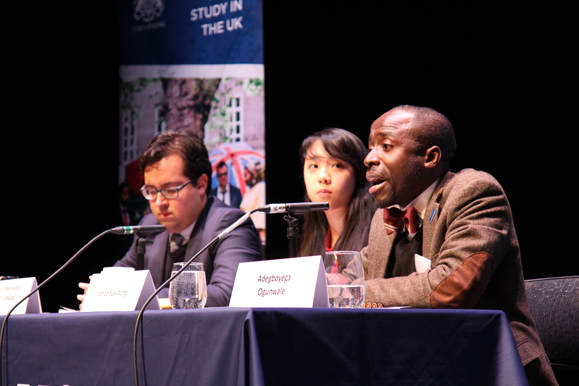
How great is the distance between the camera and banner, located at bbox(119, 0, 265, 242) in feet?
13.6

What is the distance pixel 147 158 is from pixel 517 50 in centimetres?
205

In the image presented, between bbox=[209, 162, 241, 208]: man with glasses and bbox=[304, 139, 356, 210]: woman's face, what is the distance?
46.4 inches

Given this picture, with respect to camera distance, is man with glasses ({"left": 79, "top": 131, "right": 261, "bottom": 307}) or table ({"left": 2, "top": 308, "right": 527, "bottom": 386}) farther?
man with glasses ({"left": 79, "top": 131, "right": 261, "bottom": 307})

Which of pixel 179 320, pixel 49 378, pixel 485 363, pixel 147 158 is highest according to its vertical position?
pixel 147 158

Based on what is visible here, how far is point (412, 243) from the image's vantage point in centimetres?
217

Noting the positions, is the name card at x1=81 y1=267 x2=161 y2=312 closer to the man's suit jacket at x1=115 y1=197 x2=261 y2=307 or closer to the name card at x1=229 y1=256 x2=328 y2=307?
the name card at x1=229 y1=256 x2=328 y2=307

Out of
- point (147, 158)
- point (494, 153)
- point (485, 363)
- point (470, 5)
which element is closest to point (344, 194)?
point (494, 153)

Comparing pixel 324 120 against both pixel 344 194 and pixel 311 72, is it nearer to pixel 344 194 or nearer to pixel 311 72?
pixel 311 72

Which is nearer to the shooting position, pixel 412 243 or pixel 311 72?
pixel 412 243

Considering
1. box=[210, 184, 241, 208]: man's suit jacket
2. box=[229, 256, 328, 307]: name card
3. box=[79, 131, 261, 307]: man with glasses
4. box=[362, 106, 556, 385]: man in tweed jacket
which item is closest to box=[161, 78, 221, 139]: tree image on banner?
box=[210, 184, 241, 208]: man's suit jacket

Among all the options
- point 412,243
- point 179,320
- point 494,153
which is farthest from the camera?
point 494,153

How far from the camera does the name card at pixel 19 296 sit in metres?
1.87

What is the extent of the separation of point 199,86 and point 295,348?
343cm

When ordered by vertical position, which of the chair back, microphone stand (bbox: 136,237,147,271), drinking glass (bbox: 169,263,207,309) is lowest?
the chair back
